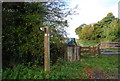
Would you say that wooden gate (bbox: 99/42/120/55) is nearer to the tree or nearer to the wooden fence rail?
the wooden fence rail

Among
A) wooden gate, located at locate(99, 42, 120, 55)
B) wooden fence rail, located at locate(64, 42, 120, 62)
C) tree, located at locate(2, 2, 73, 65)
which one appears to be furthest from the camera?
wooden gate, located at locate(99, 42, 120, 55)

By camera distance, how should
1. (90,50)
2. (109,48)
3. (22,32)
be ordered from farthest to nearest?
1. (109,48)
2. (90,50)
3. (22,32)

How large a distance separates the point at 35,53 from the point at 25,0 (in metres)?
1.88

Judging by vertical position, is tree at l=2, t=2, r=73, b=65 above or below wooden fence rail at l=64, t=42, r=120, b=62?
above

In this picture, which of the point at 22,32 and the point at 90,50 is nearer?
the point at 22,32

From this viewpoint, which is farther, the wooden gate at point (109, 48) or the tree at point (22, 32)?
the wooden gate at point (109, 48)

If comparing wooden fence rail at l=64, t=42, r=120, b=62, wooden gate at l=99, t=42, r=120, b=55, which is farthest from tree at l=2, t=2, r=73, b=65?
wooden gate at l=99, t=42, r=120, b=55

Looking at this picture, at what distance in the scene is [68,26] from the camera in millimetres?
3809

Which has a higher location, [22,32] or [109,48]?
[22,32]

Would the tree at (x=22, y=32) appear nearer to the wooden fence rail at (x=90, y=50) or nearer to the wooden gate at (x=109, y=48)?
the wooden fence rail at (x=90, y=50)

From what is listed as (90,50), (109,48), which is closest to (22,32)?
(90,50)

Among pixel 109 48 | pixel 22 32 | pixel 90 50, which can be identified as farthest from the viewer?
pixel 109 48

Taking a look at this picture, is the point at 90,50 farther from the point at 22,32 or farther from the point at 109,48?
the point at 22,32

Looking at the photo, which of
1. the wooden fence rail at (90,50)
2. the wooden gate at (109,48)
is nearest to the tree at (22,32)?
the wooden fence rail at (90,50)
